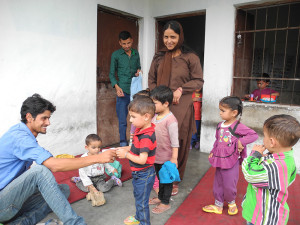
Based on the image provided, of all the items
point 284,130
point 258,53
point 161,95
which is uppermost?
point 258,53

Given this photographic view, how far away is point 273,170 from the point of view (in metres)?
1.55

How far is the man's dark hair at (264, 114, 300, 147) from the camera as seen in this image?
153 centimetres

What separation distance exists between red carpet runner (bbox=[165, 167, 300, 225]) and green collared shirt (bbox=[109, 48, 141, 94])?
2.06m

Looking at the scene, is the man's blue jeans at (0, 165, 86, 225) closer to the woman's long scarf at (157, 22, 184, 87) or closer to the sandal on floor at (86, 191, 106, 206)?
the sandal on floor at (86, 191, 106, 206)

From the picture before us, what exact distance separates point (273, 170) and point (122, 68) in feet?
10.3

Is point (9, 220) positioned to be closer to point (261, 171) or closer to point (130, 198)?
point (130, 198)

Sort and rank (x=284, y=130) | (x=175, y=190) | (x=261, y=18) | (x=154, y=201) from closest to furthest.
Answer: (x=284, y=130)
(x=154, y=201)
(x=175, y=190)
(x=261, y=18)

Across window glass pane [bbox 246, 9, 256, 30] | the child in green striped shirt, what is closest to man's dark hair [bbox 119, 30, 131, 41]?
window glass pane [bbox 246, 9, 256, 30]

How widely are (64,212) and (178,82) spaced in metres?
1.81

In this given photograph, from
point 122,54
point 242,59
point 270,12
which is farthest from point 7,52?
point 270,12

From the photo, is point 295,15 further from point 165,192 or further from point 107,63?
point 165,192

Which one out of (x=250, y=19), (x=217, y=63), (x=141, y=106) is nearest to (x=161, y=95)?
(x=141, y=106)

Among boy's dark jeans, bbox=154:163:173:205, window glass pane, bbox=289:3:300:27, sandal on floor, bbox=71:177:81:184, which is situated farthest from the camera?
window glass pane, bbox=289:3:300:27

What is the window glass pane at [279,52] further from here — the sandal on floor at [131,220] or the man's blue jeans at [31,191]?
the man's blue jeans at [31,191]
